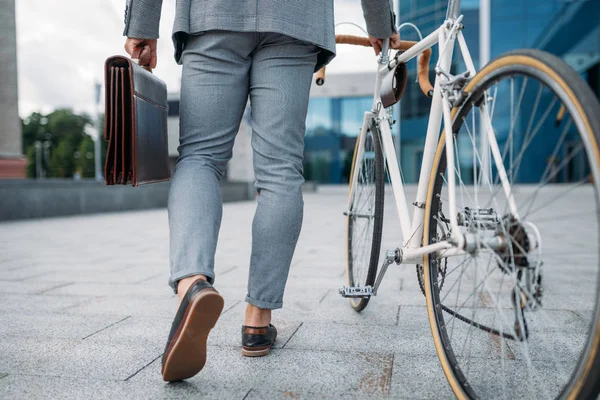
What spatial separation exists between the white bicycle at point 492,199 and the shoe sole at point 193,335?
64 cm

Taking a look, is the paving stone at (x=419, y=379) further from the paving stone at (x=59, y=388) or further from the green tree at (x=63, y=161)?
the green tree at (x=63, y=161)

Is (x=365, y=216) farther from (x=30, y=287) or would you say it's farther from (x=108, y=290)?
(x=30, y=287)

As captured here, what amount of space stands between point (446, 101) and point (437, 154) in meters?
0.16

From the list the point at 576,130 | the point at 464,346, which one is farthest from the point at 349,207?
the point at 576,130

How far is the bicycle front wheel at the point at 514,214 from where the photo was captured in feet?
3.53

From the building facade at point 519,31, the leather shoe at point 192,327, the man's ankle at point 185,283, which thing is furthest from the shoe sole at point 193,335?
the building facade at point 519,31

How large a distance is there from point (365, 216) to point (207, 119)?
3.32 feet

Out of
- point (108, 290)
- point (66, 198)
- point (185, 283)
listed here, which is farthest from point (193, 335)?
point (66, 198)

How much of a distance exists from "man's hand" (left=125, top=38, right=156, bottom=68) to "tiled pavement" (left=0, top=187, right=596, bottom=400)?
3.38 ft

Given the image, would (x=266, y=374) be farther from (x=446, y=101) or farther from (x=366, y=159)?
(x=366, y=159)

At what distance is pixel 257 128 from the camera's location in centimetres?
193

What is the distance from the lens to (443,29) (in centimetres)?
174

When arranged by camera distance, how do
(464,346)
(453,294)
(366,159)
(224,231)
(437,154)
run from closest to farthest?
(437,154)
(464,346)
(366,159)
(453,294)
(224,231)

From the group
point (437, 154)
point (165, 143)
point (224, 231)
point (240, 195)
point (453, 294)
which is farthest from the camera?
point (240, 195)
